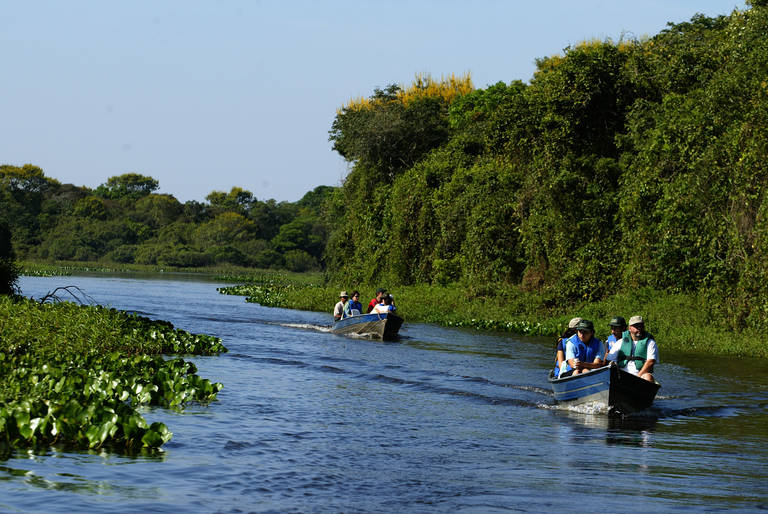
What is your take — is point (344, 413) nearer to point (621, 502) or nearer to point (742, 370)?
point (621, 502)

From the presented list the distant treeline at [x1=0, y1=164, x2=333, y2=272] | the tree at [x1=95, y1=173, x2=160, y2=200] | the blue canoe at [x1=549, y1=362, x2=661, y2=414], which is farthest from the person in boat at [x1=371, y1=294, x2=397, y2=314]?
the tree at [x1=95, y1=173, x2=160, y2=200]

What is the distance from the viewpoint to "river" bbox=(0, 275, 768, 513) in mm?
8562

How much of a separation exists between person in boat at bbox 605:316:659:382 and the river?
81cm

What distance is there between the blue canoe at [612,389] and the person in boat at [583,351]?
0.27 metres

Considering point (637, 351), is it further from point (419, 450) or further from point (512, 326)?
point (512, 326)

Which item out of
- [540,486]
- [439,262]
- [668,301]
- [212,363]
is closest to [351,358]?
[212,363]

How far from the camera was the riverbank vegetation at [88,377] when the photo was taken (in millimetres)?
10188

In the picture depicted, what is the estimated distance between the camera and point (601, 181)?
3191cm

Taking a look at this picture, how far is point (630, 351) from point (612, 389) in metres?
1.47

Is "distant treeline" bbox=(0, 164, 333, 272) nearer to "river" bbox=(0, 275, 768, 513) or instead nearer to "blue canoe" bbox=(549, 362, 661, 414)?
"river" bbox=(0, 275, 768, 513)

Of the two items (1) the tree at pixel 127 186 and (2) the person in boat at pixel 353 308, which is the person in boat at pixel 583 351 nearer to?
(2) the person in boat at pixel 353 308

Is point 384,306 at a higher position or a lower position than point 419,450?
higher

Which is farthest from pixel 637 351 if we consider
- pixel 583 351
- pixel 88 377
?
pixel 88 377

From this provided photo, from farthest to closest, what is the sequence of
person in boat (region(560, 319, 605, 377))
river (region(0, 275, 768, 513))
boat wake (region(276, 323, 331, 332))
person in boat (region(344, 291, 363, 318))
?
boat wake (region(276, 323, 331, 332)) → person in boat (region(344, 291, 363, 318)) → person in boat (region(560, 319, 605, 377)) → river (region(0, 275, 768, 513))
